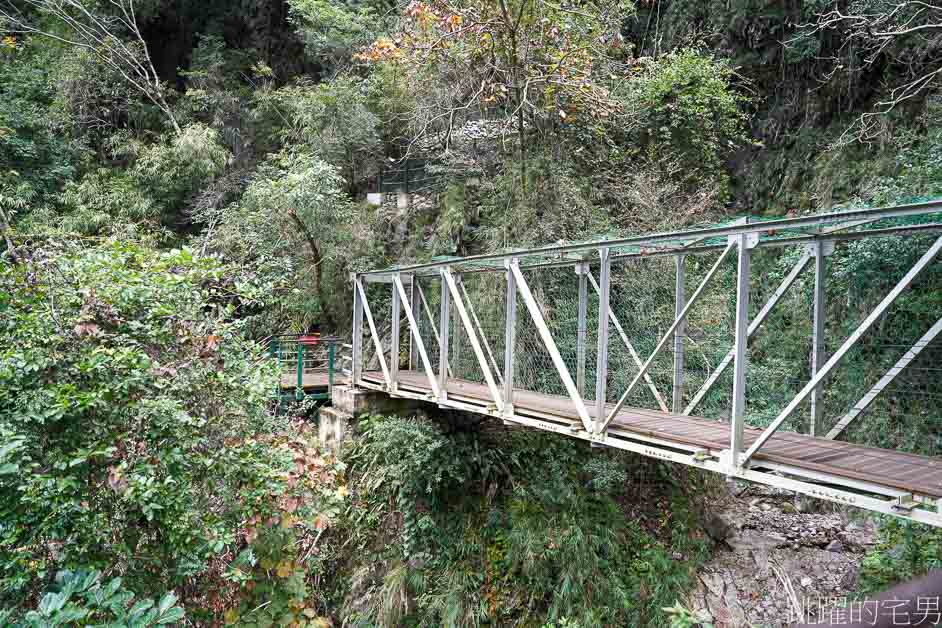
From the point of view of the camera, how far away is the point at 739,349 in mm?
3801

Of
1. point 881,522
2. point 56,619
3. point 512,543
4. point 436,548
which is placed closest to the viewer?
point 56,619

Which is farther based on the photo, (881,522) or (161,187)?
(161,187)

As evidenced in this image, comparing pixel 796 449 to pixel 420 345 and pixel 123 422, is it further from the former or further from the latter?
pixel 123 422

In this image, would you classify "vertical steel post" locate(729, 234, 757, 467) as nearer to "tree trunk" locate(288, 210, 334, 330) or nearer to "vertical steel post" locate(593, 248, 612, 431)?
"vertical steel post" locate(593, 248, 612, 431)

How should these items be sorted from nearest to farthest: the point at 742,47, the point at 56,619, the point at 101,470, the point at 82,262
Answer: the point at 56,619, the point at 101,470, the point at 82,262, the point at 742,47

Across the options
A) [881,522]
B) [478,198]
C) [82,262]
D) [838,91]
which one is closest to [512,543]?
[881,522]

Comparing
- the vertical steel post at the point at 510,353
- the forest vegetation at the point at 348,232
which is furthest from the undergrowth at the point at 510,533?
the vertical steel post at the point at 510,353

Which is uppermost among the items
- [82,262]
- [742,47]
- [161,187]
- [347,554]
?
[742,47]

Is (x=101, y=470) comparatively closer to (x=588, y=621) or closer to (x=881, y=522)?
(x=588, y=621)

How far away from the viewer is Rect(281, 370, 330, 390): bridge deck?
9.74m

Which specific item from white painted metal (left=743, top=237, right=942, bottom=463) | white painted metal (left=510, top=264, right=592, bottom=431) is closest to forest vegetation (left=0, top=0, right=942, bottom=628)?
white painted metal (left=510, top=264, right=592, bottom=431)

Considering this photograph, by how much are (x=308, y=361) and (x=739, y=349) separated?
9202 millimetres

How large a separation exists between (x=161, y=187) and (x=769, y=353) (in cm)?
1320

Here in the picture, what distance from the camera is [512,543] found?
20.6ft
